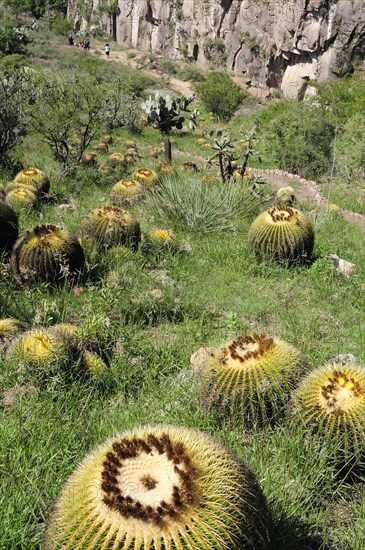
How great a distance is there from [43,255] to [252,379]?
121 inches

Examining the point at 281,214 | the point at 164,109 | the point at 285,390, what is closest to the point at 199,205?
the point at 281,214

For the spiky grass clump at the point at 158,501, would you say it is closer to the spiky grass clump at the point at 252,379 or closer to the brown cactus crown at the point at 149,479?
the brown cactus crown at the point at 149,479

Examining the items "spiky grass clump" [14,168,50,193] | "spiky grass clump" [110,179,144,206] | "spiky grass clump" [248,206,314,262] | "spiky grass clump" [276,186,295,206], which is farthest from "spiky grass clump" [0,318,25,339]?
"spiky grass clump" [276,186,295,206]

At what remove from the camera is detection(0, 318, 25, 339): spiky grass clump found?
4.05 metres

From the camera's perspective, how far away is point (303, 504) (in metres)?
2.62

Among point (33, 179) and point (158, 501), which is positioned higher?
point (158, 501)

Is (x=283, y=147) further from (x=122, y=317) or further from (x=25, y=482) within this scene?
(x=25, y=482)

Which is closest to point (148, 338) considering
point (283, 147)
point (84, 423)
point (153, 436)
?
point (84, 423)

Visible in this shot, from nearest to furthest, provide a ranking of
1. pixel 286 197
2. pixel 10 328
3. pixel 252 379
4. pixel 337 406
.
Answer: pixel 337 406 → pixel 252 379 → pixel 10 328 → pixel 286 197

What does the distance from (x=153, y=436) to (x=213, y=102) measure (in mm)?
27070

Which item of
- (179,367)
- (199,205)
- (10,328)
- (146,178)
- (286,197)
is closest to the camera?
(10,328)

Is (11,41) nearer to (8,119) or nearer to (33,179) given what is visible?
(8,119)

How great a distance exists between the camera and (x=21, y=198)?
8.34m

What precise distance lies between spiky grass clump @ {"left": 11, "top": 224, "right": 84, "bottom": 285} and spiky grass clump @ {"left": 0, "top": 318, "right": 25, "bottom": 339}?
1308 mm
